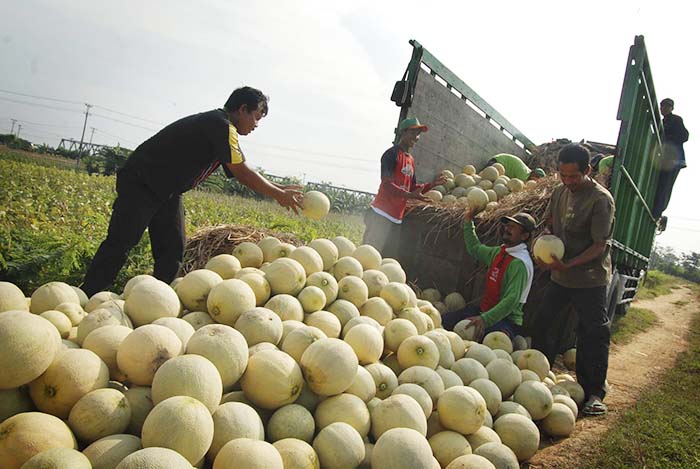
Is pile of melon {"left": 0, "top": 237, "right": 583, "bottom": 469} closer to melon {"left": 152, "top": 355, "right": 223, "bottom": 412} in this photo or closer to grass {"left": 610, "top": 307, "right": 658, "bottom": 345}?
melon {"left": 152, "top": 355, "right": 223, "bottom": 412}

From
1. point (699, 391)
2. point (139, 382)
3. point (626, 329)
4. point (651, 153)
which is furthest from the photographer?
point (626, 329)

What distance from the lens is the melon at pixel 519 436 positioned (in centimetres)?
298

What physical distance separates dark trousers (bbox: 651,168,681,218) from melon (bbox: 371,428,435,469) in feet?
34.3

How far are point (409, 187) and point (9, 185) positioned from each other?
376 inches

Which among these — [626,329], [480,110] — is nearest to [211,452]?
[480,110]

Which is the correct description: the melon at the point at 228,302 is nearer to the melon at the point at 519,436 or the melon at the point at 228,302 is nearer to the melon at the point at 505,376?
the melon at the point at 519,436

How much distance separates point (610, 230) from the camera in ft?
14.9

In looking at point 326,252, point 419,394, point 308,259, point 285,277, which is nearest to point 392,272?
point 326,252

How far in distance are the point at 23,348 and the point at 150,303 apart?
904 millimetres

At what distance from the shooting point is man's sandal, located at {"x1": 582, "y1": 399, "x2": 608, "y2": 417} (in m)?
4.21

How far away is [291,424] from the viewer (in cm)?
229

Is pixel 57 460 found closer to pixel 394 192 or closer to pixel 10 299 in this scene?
pixel 10 299

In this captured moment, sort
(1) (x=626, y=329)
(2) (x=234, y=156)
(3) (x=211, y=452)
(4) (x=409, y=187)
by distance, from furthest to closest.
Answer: (1) (x=626, y=329) → (4) (x=409, y=187) → (2) (x=234, y=156) → (3) (x=211, y=452)

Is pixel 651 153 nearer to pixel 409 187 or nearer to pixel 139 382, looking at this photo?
pixel 409 187
